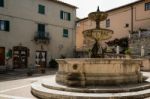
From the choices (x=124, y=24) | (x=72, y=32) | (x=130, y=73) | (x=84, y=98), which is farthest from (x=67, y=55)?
(x=84, y=98)

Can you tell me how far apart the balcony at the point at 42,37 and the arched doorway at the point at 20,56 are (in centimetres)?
172

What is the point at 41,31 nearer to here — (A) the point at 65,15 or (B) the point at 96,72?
(A) the point at 65,15

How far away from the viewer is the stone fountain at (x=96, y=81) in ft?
28.7

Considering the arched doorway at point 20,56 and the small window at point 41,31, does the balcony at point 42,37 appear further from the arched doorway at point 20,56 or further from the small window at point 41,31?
the arched doorway at point 20,56

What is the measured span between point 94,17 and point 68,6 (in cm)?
1994

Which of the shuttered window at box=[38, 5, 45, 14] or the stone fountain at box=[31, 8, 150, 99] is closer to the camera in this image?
the stone fountain at box=[31, 8, 150, 99]

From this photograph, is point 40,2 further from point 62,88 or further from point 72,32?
point 62,88

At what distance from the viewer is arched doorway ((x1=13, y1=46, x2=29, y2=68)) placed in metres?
→ 25.6

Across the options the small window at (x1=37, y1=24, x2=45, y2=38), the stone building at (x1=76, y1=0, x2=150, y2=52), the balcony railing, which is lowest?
the balcony railing

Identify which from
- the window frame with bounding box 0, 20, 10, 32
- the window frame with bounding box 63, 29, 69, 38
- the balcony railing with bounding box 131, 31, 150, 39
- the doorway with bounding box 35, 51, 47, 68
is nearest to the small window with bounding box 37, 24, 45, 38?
the doorway with bounding box 35, 51, 47, 68

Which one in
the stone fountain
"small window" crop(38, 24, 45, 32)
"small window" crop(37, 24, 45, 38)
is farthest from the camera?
"small window" crop(38, 24, 45, 32)

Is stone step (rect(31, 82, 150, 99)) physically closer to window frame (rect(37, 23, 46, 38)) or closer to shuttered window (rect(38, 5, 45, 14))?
window frame (rect(37, 23, 46, 38))

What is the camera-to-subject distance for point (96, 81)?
9.96 m

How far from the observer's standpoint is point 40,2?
2850cm
